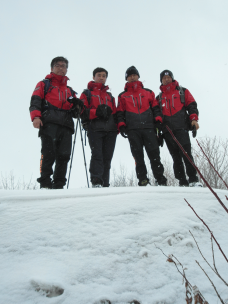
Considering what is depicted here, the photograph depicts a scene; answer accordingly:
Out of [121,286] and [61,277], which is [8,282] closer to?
[61,277]

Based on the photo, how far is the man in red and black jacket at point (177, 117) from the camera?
320 cm

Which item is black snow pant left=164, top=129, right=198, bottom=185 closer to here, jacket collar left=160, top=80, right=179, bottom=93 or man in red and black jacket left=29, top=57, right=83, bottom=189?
jacket collar left=160, top=80, right=179, bottom=93

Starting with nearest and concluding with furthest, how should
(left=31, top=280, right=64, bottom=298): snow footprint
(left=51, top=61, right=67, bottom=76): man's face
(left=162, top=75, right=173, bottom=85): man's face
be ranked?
(left=31, top=280, right=64, bottom=298): snow footprint, (left=51, top=61, right=67, bottom=76): man's face, (left=162, top=75, right=173, bottom=85): man's face

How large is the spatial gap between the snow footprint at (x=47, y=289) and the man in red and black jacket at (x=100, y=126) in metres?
1.90

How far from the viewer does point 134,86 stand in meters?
3.52

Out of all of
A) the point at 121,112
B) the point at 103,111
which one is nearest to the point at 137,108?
the point at 121,112

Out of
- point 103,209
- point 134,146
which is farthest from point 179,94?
point 103,209

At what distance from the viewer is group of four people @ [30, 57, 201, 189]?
2900mm

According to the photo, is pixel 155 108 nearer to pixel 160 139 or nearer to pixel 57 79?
pixel 160 139

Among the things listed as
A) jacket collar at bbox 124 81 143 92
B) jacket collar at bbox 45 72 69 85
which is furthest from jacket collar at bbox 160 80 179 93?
jacket collar at bbox 45 72 69 85

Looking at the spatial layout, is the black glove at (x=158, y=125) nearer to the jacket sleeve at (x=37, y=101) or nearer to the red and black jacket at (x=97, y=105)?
the red and black jacket at (x=97, y=105)

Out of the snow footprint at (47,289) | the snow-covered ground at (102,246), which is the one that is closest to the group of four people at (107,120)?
the snow-covered ground at (102,246)

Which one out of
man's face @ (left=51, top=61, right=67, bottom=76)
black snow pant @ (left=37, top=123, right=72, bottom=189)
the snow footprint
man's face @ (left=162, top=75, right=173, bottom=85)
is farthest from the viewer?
man's face @ (left=162, top=75, right=173, bottom=85)

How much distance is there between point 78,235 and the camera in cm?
125
